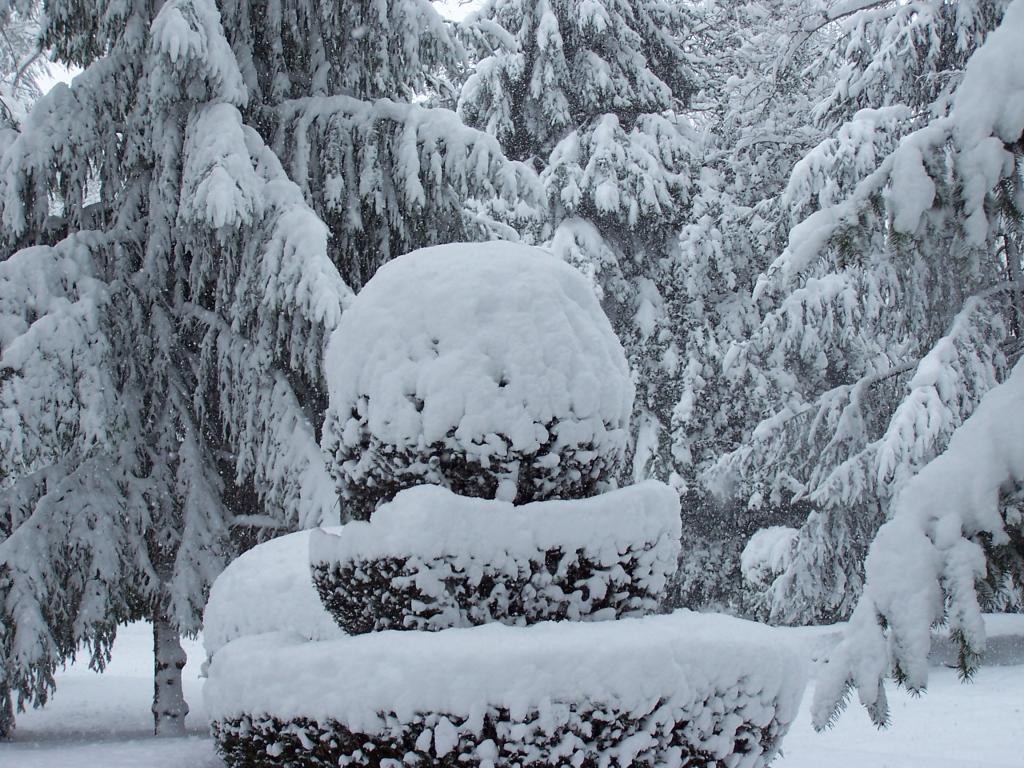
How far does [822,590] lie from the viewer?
570 inches

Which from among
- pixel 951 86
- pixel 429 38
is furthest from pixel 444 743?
pixel 951 86

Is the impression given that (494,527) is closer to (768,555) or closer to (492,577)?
(492,577)

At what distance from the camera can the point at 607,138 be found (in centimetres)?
1808

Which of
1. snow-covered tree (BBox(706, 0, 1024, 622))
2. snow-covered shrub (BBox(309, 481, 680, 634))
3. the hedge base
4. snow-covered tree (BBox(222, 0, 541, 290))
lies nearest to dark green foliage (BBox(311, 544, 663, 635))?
snow-covered shrub (BBox(309, 481, 680, 634))

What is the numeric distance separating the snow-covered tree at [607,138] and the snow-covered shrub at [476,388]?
42.4 ft

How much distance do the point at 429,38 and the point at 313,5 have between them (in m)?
1.13

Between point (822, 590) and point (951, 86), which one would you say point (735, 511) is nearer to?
point (822, 590)

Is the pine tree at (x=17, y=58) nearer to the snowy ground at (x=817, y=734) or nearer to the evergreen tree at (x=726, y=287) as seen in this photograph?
the snowy ground at (x=817, y=734)

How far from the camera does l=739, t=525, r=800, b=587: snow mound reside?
15102 mm

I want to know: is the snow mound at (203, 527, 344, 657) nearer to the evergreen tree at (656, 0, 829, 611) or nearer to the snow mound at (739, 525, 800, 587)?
the snow mound at (739, 525, 800, 587)

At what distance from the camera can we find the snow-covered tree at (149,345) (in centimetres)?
791

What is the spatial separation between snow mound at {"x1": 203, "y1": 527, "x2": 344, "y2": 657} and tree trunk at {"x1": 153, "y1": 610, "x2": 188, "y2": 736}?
283 centimetres

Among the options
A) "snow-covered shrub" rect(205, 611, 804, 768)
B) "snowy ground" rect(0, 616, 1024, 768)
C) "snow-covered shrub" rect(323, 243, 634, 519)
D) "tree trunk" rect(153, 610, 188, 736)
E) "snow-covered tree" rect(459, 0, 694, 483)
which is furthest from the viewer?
"snow-covered tree" rect(459, 0, 694, 483)

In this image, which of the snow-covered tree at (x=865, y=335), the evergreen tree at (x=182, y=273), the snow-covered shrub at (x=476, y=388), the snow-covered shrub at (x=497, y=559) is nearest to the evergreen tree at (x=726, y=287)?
the snow-covered tree at (x=865, y=335)
